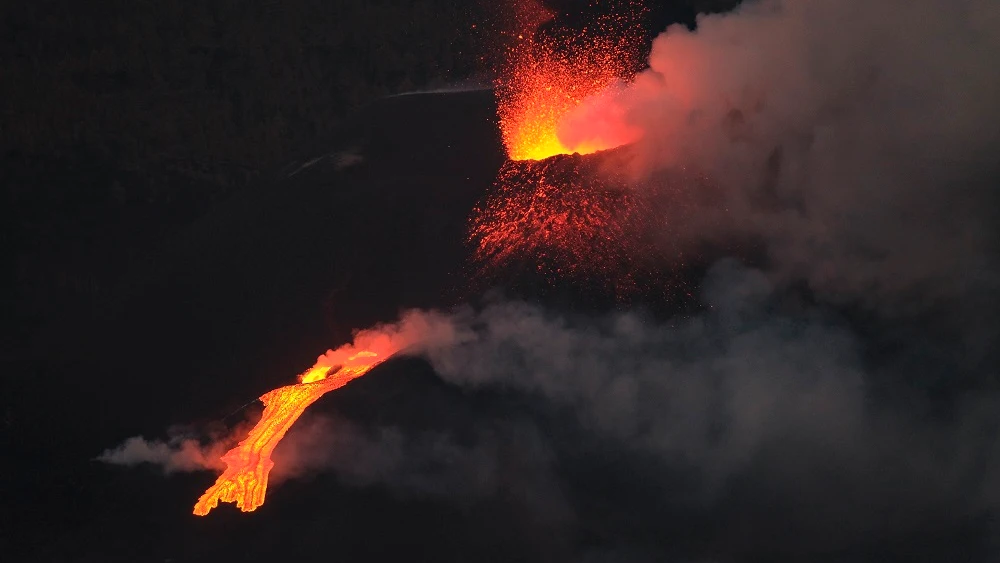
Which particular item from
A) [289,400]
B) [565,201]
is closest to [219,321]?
[289,400]

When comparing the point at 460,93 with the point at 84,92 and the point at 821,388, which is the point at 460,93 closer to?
the point at 84,92

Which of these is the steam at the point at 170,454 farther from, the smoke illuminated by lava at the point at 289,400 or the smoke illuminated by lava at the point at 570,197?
the smoke illuminated by lava at the point at 570,197

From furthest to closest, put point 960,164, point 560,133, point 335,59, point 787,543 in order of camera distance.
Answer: point 335,59, point 560,133, point 960,164, point 787,543

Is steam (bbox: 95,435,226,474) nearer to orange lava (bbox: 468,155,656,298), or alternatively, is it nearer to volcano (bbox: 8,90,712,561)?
volcano (bbox: 8,90,712,561)

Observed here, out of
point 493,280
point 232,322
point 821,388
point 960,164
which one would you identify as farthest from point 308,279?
point 960,164

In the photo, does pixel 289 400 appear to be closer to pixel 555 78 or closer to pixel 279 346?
pixel 279 346

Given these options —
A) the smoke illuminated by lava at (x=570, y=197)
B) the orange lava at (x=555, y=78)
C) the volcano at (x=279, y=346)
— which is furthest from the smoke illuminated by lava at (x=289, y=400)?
the orange lava at (x=555, y=78)
